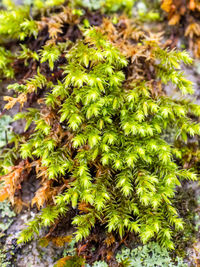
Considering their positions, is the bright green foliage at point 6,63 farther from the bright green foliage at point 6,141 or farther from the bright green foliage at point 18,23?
the bright green foliage at point 6,141

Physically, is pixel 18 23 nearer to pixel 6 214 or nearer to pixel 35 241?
pixel 6 214

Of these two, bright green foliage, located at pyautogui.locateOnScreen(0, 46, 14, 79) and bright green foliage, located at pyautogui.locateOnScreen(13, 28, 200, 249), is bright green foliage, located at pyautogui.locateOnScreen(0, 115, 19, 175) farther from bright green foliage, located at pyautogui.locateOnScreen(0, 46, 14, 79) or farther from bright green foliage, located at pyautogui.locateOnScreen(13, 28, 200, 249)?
bright green foliage, located at pyautogui.locateOnScreen(0, 46, 14, 79)

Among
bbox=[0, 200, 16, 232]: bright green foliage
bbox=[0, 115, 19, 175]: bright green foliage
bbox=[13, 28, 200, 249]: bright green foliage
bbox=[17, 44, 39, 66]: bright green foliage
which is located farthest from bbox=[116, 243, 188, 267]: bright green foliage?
bbox=[17, 44, 39, 66]: bright green foliage

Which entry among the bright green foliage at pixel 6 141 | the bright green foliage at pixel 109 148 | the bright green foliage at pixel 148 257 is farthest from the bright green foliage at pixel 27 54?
the bright green foliage at pixel 148 257

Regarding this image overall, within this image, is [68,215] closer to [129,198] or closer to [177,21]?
[129,198]

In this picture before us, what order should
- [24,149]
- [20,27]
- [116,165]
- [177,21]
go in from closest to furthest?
1. [116,165]
2. [24,149]
3. [20,27]
4. [177,21]

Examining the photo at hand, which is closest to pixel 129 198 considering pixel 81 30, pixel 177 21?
pixel 81 30
